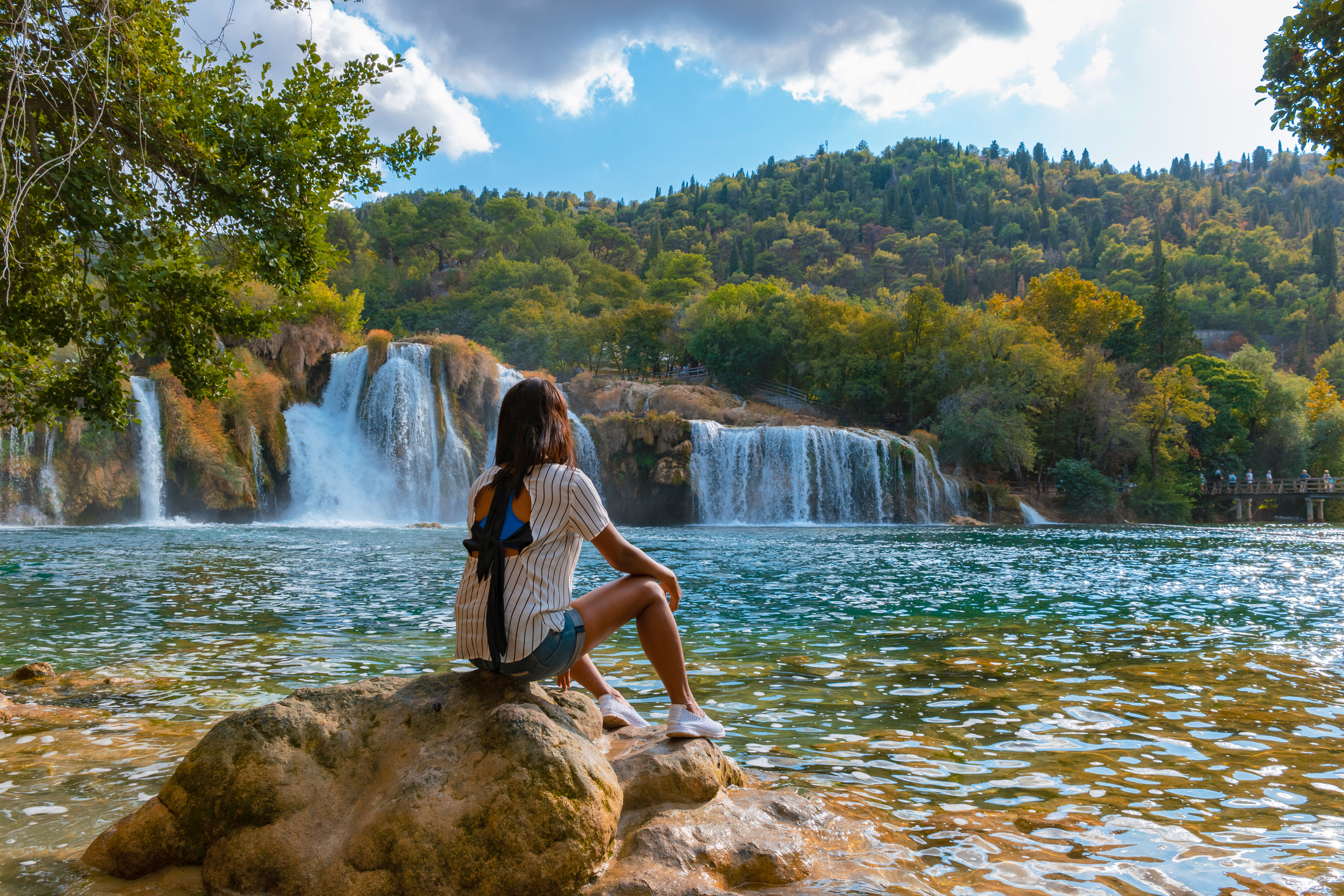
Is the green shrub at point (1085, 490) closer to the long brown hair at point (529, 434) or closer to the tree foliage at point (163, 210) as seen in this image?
the tree foliage at point (163, 210)

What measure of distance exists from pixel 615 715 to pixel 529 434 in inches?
69.8

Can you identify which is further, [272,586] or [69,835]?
[272,586]

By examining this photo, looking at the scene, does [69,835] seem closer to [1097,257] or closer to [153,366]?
[153,366]

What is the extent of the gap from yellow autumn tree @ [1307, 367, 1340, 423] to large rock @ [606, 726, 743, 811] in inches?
2573

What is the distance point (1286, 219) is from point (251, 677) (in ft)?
601

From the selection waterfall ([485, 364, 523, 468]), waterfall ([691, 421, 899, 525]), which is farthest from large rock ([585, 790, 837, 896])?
waterfall ([691, 421, 899, 525])

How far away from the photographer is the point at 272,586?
12828 millimetres

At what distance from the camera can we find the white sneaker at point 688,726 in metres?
3.78

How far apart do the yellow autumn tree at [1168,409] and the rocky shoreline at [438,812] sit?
47413 millimetres

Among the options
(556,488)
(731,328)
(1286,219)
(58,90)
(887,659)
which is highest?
(1286,219)

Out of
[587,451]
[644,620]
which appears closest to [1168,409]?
[587,451]

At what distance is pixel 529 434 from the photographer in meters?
3.36

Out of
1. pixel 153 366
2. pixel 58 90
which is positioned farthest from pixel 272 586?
pixel 153 366

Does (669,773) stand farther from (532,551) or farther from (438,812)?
(532,551)
